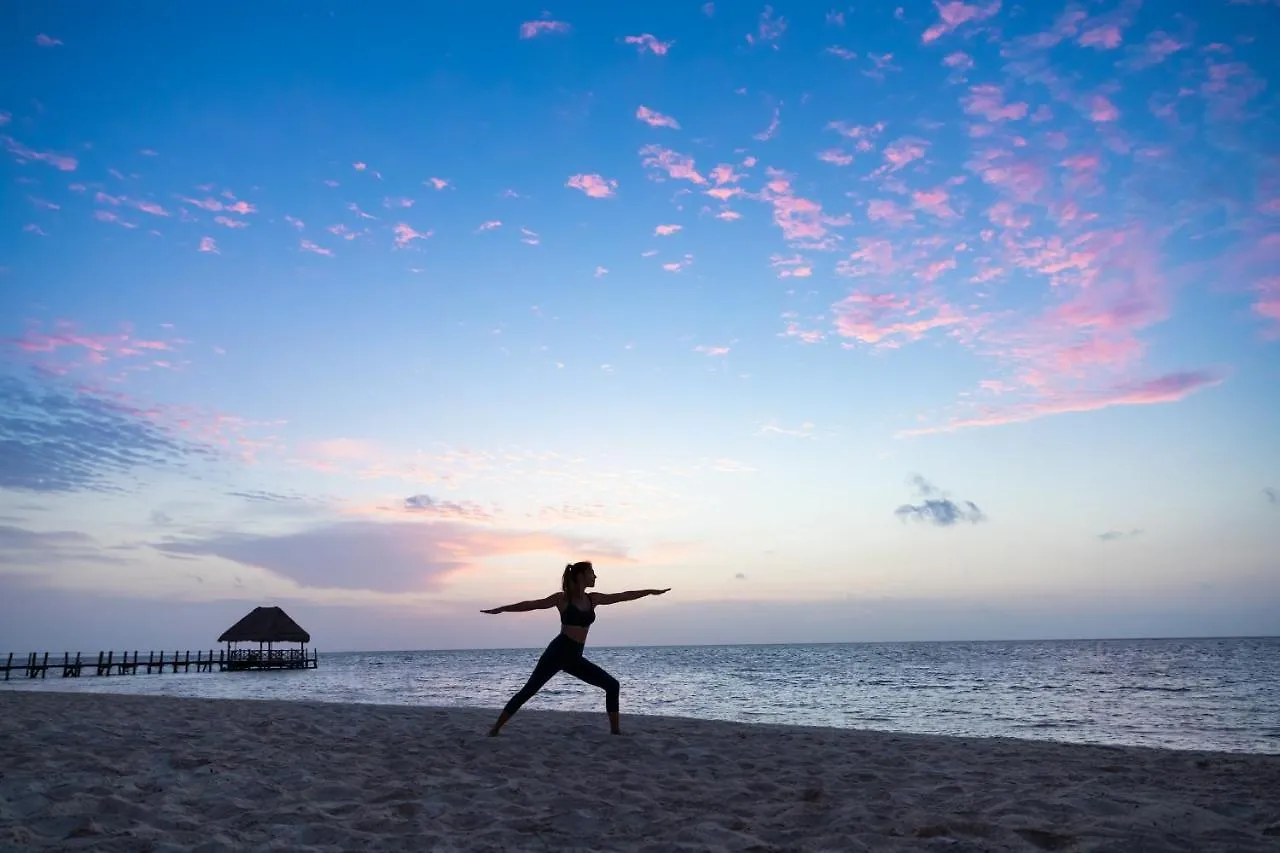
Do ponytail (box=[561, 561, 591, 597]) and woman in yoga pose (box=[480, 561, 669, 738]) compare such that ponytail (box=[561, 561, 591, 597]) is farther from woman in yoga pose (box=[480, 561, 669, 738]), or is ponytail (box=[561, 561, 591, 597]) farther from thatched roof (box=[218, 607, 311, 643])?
thatched roof (box=[218, 607, 311, 643])

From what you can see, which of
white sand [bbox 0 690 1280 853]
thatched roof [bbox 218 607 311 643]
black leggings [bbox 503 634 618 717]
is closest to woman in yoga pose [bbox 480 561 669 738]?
black leggings [bbox 503 634 618 717]

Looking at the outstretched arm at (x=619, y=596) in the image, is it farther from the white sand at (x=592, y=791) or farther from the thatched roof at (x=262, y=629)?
the thatched roof at (x=262, y=629)

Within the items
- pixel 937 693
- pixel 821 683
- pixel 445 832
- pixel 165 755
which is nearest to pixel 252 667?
pixel 821 683

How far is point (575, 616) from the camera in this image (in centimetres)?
915

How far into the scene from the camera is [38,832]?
5066 mm

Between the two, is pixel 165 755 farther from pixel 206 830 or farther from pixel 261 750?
pixel 206 830

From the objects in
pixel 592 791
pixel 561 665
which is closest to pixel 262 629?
pixel 561 665

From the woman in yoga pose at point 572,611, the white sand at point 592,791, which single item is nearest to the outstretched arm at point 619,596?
the woman in yoga pose at point 572,611

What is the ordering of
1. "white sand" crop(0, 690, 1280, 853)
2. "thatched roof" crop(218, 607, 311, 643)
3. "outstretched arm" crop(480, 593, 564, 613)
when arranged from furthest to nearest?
"thatched roof" crop(218, 607, 311, 643) < "outstretched arm" crop(480, 593, 564, 613) < "white sand" crop(0, 690, 1280, 853)

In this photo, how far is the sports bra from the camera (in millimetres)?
9148

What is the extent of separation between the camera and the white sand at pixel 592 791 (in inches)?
206

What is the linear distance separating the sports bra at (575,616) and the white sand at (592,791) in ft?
4.58

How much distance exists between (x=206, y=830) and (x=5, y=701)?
34.8 ft

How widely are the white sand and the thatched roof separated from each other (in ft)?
140
